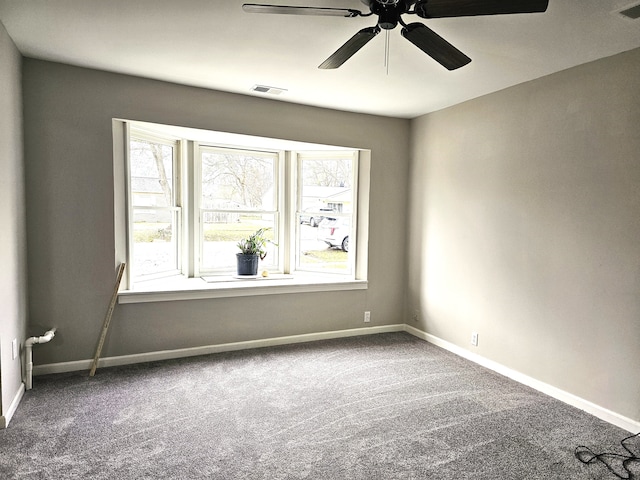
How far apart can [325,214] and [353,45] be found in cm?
276

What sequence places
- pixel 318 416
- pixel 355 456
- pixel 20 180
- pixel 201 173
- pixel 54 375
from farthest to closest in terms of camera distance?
1. pixel 201 173
2. pixel 54 375
3. pixel 20 180
4. pixel 318 416
5. pixel 355 456

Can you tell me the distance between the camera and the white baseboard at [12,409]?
7.98 feet

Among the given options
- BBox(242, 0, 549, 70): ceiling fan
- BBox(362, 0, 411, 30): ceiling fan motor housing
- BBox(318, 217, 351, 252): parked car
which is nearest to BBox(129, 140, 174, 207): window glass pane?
BBox(318, 217, 351, 252): parked car

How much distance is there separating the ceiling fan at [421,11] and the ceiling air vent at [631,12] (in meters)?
0.78

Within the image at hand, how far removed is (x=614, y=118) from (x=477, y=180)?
1211 millimetres

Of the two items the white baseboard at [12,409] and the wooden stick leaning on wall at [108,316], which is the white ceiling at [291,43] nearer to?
the wooden stick leaning on wall at [108,316]

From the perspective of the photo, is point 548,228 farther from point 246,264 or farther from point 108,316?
point 108,316

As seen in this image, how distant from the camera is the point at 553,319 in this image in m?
3.12

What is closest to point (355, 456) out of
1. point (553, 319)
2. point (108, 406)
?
point (108, 406)

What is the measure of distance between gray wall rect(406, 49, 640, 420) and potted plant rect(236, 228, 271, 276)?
1.89 meters

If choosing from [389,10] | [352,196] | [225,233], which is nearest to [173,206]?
[225,233]

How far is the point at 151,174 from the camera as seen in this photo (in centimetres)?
396

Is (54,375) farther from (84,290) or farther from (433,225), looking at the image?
(433,225)

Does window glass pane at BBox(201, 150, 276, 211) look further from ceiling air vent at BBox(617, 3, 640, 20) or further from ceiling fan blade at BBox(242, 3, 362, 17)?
ceiling air vent at BBox(617, 3, 640, 20)
